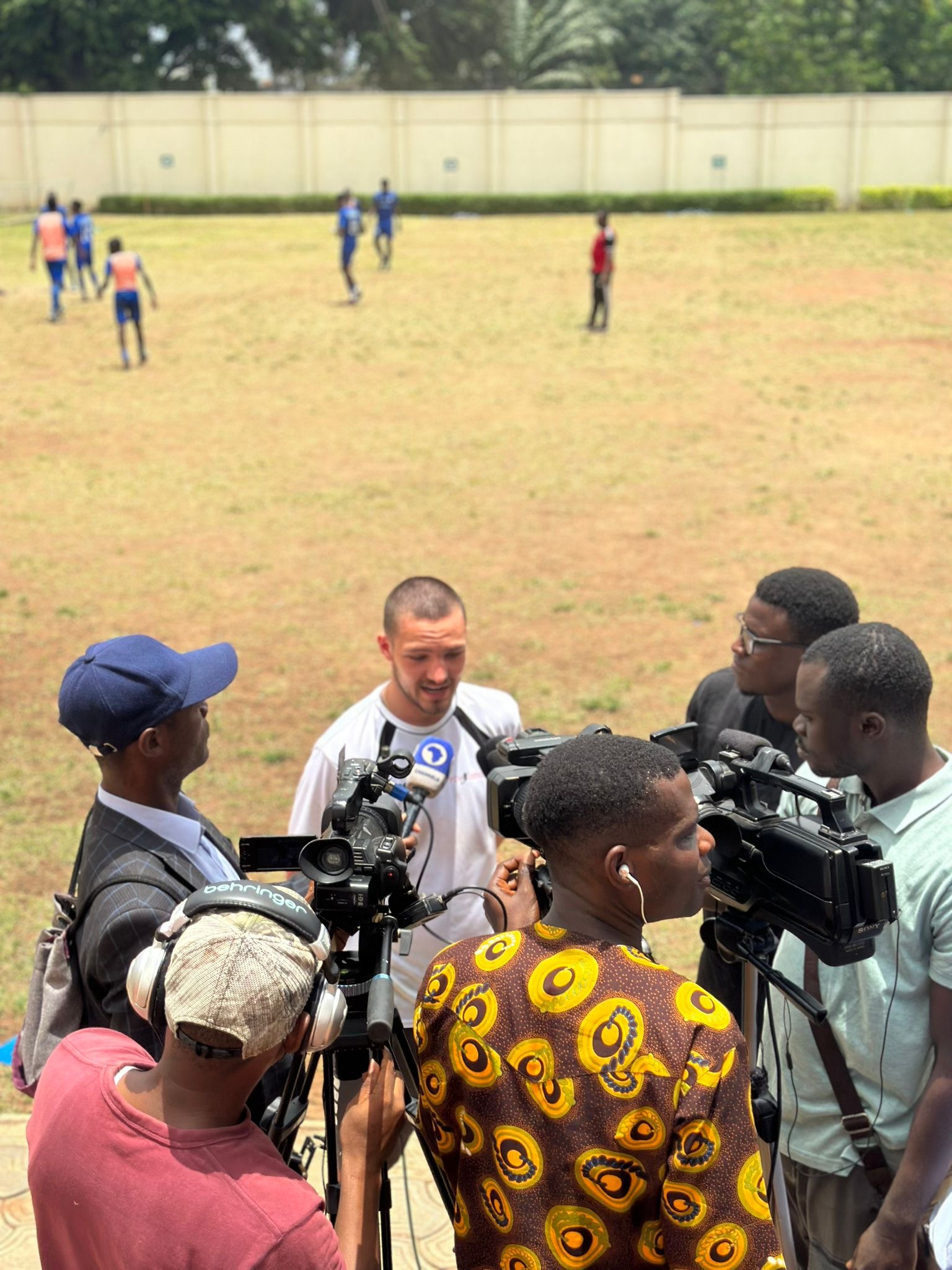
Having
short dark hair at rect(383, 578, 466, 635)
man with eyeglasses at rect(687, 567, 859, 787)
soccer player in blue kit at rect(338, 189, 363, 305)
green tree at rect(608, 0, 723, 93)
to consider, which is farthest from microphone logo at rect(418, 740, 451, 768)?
green tree at rect(608, 0, 723, 93)

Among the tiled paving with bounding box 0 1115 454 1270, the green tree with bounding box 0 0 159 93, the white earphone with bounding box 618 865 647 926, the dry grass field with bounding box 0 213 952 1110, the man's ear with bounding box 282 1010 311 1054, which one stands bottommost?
the tiled paving with bounding box 0 1115 454 1270

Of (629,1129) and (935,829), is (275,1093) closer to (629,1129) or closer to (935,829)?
(629,1129)

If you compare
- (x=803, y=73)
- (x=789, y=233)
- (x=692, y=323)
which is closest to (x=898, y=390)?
(x=692, y=323)

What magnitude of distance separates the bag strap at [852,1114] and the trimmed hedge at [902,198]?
1622 inches

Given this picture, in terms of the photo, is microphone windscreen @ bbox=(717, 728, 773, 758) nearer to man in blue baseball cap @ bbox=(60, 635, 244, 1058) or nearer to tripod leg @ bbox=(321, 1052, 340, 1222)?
tripod leg @ bbox=(321, 1052, 340, 1222)

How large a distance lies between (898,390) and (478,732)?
16273mm

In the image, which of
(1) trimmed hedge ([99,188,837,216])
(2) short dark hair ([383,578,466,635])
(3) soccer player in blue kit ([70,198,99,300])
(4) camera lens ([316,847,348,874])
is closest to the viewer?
(4) camera lens ([316,847,348,874])

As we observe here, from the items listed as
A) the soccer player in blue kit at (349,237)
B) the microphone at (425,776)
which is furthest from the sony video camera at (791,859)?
the soccer player in blue kit at (349,237)

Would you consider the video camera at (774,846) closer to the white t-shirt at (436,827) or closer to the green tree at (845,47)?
the white t-shirt at (436,827)

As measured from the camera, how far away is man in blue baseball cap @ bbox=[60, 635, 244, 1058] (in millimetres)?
2982

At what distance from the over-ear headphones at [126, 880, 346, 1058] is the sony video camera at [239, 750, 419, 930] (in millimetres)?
430

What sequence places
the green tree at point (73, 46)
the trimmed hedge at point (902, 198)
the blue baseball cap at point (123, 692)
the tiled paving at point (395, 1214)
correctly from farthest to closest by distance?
the green tree at point (73, 46) < the trimmed hedge at point (902, 198) < the tiled paving at point (395, 1214) < the blue baseball cap at point (123, 692)

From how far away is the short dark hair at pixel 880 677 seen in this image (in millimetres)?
3344

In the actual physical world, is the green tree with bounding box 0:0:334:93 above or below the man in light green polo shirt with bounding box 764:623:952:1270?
above
